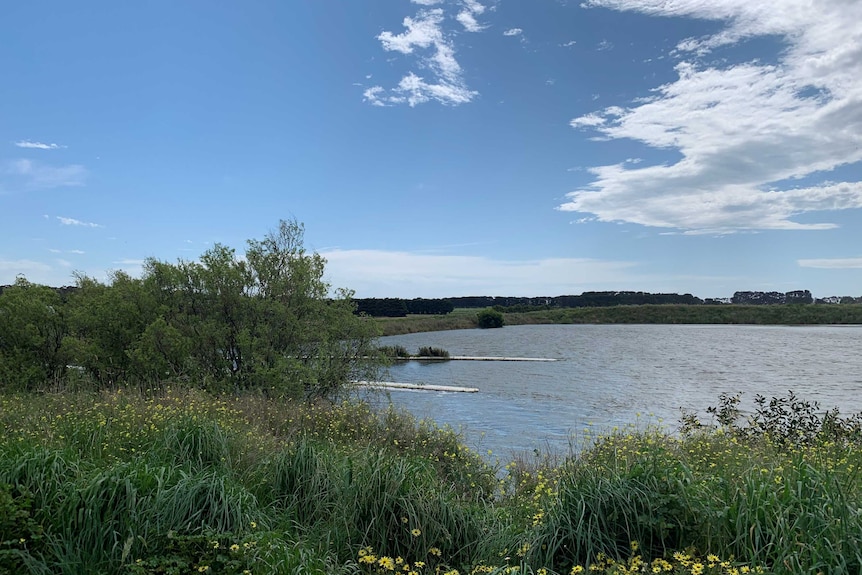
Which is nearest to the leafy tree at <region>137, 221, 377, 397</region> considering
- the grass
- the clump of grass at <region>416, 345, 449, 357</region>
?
the grass

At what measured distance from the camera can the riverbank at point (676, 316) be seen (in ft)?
287

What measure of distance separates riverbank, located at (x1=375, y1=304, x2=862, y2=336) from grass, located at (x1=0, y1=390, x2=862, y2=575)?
73257 mm

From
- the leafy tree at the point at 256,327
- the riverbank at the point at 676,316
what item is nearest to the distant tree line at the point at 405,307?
the riverbank at the point at 676,316

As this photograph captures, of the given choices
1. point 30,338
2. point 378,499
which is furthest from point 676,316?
point 378,499

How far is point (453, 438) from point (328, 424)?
2221 mm

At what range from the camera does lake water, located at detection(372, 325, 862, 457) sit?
1714 centimetres

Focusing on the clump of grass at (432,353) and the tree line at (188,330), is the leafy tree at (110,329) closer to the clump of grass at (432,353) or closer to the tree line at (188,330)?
the tree line at (188,330)

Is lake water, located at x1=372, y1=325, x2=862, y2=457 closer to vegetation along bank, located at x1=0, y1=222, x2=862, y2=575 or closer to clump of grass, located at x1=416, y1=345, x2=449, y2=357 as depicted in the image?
clump of grass, located at x1=416, y1=345, x2=449, y2=357

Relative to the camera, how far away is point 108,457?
6.52 metres

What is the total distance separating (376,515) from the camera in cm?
527

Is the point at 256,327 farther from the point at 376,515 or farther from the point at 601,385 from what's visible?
the point at 601,385

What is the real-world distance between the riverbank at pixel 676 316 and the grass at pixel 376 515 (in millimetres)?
73257

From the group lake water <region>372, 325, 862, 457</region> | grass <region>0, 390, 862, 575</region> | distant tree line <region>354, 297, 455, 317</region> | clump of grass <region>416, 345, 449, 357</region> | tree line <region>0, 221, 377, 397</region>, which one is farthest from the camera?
distant tree line <region>354, 297, 455, 317</region>

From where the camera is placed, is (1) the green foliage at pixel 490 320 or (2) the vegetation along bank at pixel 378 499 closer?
(2) the vegetation along bank at pixel 378 499
